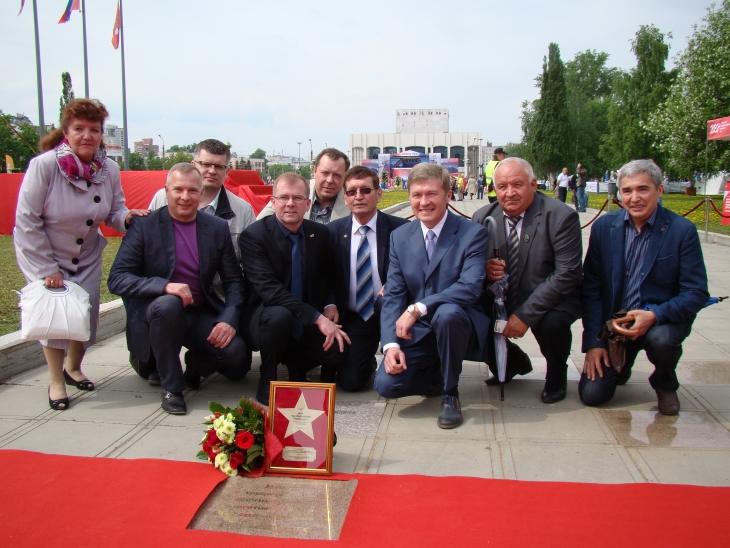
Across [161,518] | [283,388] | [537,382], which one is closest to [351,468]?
[283,388]

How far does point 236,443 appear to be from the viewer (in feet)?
9.87

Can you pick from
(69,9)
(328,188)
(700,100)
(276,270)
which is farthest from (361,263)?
(700,100)

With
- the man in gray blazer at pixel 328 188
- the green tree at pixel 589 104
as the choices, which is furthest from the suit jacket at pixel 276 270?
the green tree at pixel 589 104

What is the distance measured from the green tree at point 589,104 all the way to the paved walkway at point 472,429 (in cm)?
5810

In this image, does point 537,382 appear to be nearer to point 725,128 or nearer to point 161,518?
point 161,518

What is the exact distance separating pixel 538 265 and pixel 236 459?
225 centimetres

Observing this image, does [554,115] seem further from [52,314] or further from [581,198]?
[52,314]

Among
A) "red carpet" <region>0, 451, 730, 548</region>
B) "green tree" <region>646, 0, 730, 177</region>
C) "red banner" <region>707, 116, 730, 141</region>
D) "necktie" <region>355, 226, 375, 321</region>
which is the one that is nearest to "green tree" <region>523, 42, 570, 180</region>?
"green tree" <region>646, 0, 730, 177</region>

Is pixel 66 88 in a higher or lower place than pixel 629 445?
higher

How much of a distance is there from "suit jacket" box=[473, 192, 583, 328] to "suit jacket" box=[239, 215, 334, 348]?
120 cm

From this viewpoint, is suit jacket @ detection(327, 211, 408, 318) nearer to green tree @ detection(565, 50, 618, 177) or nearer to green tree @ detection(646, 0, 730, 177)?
green tree @ detection(646, 0, 730, 177)

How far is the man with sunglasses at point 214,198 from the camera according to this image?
4.59m

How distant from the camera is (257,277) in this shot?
169 inches

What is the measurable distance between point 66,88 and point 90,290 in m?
56.8
